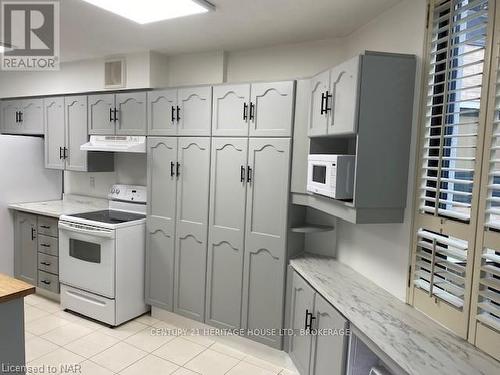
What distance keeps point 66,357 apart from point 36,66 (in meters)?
3.23

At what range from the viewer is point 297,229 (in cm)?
267

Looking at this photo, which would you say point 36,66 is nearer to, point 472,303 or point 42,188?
point 42,188

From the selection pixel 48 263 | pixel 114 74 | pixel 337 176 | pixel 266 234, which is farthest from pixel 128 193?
pixel 337 176

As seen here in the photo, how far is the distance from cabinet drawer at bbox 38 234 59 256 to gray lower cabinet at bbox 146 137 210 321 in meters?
1.05

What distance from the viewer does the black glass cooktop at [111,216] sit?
3348 mm

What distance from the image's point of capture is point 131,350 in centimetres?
290

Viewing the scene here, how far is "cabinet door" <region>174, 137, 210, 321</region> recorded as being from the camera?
3020mm

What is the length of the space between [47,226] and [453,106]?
3.77 meters

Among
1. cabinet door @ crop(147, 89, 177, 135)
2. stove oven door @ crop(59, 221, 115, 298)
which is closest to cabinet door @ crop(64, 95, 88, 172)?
stove oven door @ crop(59, 221, 115, 298)

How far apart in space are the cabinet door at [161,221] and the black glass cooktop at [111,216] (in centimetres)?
24

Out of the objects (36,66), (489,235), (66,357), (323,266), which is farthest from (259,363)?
(36,66)

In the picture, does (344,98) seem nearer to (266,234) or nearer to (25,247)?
(266,234)

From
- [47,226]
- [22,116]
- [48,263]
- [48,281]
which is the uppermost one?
[22,116]

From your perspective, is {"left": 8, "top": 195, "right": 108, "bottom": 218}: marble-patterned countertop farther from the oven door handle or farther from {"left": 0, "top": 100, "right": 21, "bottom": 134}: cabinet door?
{"left": 0, "top": 100, "right": 21, "bottom": 134}: cabinet door
